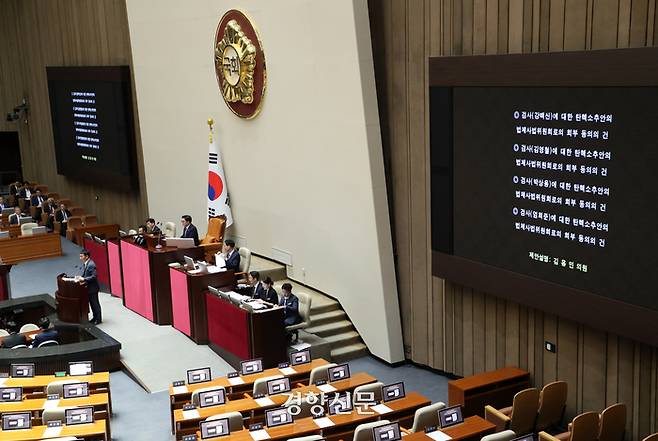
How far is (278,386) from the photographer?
371 inches

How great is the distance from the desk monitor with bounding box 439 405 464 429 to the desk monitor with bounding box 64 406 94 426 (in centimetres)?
371

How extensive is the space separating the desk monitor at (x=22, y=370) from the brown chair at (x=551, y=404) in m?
6.18

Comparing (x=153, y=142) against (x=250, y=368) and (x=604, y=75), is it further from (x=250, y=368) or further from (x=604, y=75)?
(x=604, y=75)

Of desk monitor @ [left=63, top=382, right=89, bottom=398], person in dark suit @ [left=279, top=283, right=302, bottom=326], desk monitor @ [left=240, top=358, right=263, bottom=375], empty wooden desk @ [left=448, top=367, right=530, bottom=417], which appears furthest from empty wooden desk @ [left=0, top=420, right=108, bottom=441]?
empty wooden desk @ [left=448, top=367, right=530, bottom=417]

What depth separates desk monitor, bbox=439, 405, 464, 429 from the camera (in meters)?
8.05

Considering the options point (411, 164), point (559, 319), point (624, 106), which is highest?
point (624, 106)

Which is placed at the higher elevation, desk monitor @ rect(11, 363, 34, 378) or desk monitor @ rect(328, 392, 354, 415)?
desk monitor @ rect(328, 392, 354, 415)

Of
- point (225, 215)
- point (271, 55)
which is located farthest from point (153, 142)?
point (271, 55)

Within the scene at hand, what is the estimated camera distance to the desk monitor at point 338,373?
962 centimetres

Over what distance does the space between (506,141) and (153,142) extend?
32.4 feet

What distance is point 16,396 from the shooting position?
31.2ft

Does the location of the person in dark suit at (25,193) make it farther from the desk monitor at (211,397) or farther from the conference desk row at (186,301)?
the desk monitor at (211,397)

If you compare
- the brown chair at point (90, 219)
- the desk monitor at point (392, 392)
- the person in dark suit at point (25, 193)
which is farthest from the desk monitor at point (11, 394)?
the person in dark suit at point (25, 193)

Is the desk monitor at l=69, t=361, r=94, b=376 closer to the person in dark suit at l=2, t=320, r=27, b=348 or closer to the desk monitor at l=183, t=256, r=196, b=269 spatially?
the person in dark suit at l=2, t=320, r=27, b=348
